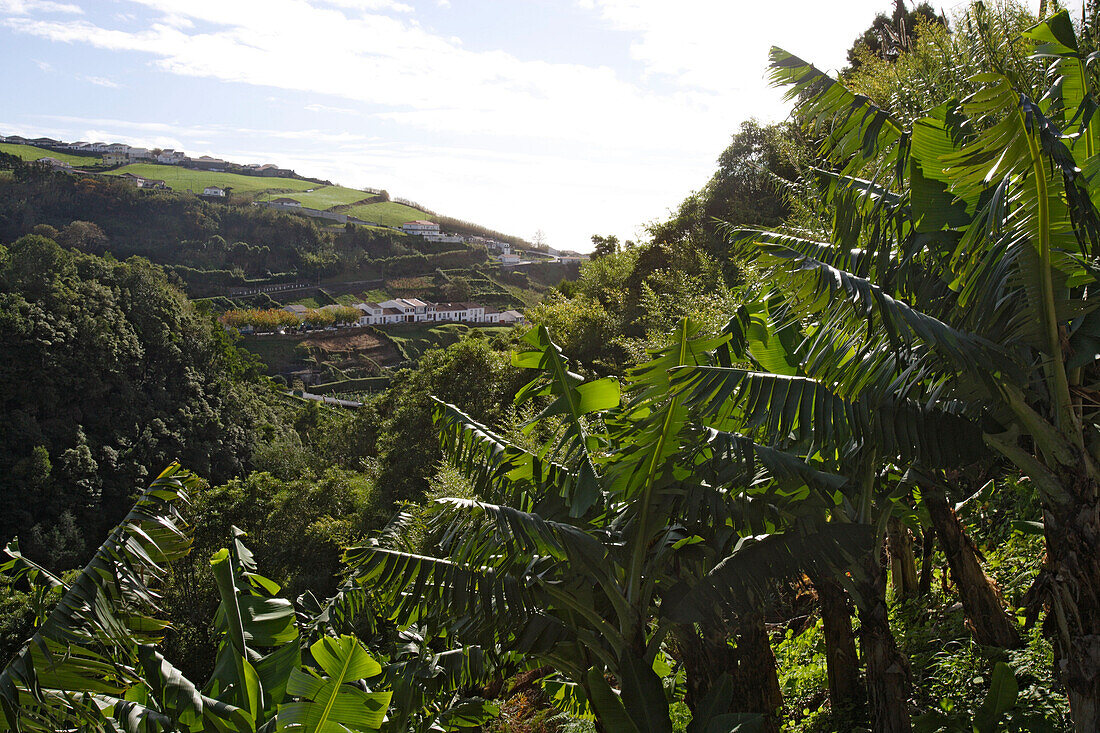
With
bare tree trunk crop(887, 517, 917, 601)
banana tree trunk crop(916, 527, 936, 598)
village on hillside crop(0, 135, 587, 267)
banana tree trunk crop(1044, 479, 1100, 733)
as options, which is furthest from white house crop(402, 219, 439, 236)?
banana tree trunk crop(1044, 479, 1100, 733)

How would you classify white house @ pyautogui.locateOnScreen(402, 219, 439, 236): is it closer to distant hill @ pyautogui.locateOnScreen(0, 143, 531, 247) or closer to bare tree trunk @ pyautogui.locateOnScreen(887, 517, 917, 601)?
distant hill @ pyautogui.locateOnScreen(0, 143, 531, 247)

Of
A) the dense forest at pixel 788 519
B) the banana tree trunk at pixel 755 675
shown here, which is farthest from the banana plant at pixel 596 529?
the banana tree trunk at pixel 755 675

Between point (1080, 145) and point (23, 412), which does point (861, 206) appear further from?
point (23, 412)

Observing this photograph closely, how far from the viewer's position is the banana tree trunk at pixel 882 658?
4.16 m

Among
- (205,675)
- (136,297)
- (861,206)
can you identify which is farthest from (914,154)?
(136,297)

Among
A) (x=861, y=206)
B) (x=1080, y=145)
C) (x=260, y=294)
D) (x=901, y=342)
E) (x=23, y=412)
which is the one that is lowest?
(x=23, y=412)

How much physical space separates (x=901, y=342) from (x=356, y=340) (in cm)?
7945

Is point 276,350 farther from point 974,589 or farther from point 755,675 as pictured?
point 974,589

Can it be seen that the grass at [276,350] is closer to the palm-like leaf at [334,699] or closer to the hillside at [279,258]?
the hillside at [279,258]

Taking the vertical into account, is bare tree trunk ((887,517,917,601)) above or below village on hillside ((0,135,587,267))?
below

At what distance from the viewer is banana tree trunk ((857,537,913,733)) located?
4160mm

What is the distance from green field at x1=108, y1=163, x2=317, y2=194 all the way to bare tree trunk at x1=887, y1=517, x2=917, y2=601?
127 meters

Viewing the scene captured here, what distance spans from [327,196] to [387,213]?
722 inches

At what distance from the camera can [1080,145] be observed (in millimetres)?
3500
